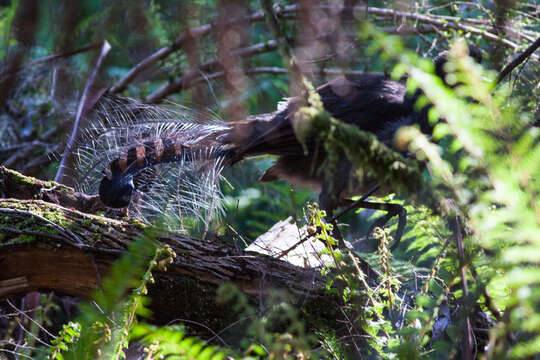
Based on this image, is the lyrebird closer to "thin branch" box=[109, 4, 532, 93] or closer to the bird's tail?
the bird's tail

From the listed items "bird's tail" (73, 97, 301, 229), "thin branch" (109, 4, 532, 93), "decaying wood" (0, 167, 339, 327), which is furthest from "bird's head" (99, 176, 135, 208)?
"thin branch" (109, 4, 532, 93)

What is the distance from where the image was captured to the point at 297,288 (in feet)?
6.12

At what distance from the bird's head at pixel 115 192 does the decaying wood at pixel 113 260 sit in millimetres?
276

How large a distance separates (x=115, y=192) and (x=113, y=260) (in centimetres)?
48

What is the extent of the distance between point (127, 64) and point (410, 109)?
490cm

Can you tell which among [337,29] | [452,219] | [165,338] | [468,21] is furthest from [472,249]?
[468,21]

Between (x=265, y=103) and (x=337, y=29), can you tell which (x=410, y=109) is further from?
(x=265, y=103)

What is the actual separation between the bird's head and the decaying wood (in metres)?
0.28

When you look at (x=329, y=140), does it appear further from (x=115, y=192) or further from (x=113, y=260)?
(x=115, y=192)

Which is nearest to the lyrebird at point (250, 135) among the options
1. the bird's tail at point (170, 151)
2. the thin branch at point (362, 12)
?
the bird's tail at point (170, 151)

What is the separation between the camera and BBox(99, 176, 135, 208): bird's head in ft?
7.02

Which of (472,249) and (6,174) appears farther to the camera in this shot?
(6,174)

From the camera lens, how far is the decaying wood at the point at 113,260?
68.9 inches

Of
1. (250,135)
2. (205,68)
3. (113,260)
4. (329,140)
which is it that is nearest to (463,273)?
(329,140)
